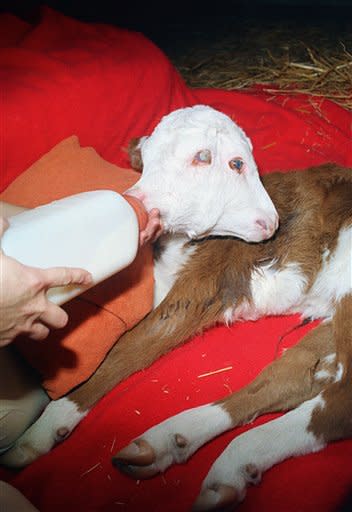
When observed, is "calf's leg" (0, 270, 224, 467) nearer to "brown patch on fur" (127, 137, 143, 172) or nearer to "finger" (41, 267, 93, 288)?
"brown patch on fur" (127, 137, 143, 172)

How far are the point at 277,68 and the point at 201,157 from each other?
98.0 inches

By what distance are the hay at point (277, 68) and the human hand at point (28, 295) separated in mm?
2671

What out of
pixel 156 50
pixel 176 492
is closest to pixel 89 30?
pixel 156 50

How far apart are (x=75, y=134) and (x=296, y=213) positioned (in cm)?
103

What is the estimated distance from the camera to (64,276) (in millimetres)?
1580

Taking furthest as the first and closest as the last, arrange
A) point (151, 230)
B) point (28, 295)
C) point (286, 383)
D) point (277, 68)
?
point (277, 68) → point (286, 383) → point (151, 230) → point (28, 295)

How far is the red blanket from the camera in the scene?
201 cm

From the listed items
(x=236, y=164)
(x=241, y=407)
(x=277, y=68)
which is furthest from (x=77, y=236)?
(x=277, y=68)

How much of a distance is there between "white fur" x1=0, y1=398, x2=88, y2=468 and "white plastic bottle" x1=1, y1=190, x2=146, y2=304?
63 centimetres

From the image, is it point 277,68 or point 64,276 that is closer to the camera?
point 64,276

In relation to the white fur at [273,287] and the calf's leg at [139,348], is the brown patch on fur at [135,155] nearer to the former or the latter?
the calf's leg at [139,348]

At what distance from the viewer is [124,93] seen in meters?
2.96

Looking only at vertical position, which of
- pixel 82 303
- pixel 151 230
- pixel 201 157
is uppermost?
pixel 201 157

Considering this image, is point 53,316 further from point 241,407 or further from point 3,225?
point 241,407
